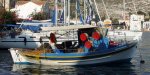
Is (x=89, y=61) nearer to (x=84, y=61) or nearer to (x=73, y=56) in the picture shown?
(x=84, y=61)

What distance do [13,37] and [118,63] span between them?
2034 centimetres

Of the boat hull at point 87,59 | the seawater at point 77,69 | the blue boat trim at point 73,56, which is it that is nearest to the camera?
the seawater at point 77,69

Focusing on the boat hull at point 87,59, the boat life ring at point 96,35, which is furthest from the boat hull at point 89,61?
the boat life ring at point 96,35

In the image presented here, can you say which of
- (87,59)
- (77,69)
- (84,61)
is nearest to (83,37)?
(87,59)

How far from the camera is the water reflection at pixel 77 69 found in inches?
1672

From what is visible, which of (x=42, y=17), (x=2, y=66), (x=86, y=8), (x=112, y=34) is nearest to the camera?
(x=2, y=66)

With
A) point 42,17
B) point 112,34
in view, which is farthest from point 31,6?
point 112,34

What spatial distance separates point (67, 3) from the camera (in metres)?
52.0

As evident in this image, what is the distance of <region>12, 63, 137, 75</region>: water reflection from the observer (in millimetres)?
42469

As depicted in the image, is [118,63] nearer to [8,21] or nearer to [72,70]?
[72,70]

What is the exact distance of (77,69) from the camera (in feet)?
147

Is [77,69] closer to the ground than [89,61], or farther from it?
closer to the ground

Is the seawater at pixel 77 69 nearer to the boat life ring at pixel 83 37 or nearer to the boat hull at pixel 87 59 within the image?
the boat hull at pixel 87 59

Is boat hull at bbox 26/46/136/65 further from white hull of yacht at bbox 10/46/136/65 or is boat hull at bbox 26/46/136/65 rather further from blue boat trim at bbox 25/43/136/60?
blue boat trim at bbox 25/43/136/60
